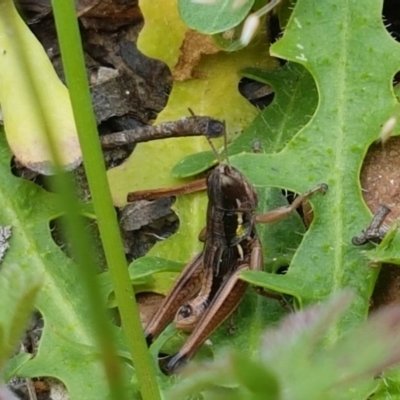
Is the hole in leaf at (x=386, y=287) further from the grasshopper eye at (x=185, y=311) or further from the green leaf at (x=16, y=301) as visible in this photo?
the green leaf at (x=16, y=301)

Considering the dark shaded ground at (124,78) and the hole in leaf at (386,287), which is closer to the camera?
the hole in leaf at (386,287)

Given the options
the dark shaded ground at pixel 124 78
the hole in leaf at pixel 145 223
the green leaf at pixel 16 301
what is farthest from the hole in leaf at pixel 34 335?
the green leaf at pixel 16 301

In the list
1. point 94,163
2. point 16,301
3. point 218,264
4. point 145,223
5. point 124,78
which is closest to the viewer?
point 16,301

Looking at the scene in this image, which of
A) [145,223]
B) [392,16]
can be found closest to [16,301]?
[145,223]

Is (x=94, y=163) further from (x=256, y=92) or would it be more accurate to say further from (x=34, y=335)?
(x=256, y=92)

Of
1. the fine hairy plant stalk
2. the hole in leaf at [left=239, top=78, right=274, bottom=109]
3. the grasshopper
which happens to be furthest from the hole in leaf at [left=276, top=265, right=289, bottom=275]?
the fine hairy plant stalk

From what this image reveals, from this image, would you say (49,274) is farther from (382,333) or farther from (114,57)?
(382,333)
